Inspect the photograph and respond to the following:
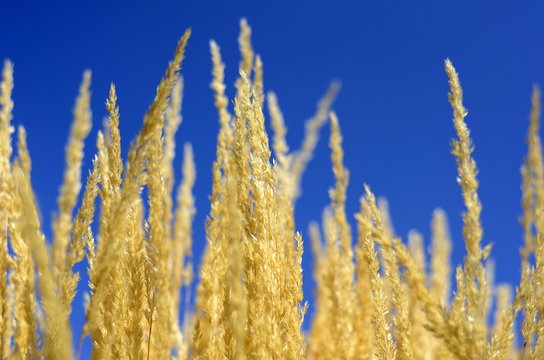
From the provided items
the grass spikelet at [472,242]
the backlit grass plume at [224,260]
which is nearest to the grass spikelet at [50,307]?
the backlit grass plume at [224,260]

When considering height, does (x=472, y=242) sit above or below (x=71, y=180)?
below

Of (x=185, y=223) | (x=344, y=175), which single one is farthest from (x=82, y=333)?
(x=185, y=223)

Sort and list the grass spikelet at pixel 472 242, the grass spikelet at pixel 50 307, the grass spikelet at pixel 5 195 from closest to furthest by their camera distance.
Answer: the grass spikelet at pixel 50 307, the grass spikelet at pixel 472 242, the grass spikelet at pixel 5 195

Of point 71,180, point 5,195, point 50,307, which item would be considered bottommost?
point 50,307

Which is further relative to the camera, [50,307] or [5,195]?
[5,195]

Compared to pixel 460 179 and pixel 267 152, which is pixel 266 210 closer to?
pixel 267 152

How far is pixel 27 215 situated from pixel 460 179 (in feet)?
3.22

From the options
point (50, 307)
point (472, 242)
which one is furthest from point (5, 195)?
point (472, 242)

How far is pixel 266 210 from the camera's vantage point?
5.50 ft

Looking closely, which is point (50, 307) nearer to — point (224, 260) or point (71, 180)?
point (71, 180)

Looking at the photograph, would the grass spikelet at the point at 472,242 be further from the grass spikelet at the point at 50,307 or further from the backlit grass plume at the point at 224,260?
the grass spikelet at the point at 50,307

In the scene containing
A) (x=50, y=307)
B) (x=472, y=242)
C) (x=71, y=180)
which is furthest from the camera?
(x=71, y=180)

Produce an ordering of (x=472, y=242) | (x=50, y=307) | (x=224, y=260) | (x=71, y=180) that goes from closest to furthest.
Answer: (x=50, y=307) → (x=472, y=242) → (x=71, y=180) → (x=224, y=260)

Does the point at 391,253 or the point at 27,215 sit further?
the point at 391,253
